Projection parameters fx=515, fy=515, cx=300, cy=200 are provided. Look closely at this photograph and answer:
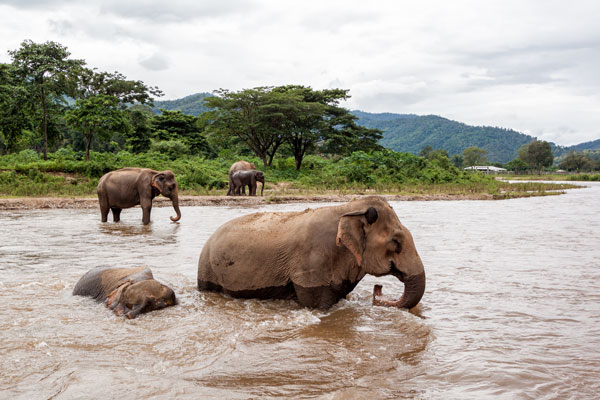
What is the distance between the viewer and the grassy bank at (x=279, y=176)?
25141 mm

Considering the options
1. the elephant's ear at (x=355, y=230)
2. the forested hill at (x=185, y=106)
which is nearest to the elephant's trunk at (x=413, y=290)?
the elephant's ear at (x=355, y=230)

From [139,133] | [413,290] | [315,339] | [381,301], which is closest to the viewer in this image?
[315,339]

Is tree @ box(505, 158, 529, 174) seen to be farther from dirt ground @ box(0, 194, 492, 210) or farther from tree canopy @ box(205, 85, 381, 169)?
dirt ground @ box(0, 194, 492, 210)

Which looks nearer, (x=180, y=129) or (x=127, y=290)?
(x=127, y=290)

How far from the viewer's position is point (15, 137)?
106ft

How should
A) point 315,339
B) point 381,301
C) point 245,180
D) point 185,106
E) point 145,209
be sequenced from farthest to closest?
point 185,106 < point 245,180 < point 145,209 < point 381,301 < point 315,339

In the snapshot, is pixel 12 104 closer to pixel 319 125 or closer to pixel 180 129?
pixel 180 129

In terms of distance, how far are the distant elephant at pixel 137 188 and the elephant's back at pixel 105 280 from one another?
26.0 feet

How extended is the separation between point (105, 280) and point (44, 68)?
27.3 m

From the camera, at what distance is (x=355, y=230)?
5.79 meters

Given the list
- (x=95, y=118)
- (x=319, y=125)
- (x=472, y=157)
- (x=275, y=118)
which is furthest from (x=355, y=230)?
(x=472, y=157)

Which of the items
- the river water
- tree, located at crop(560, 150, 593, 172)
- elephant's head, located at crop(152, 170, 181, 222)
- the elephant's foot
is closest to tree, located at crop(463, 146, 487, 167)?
tree, located at crop(560, 150, 593, 172)

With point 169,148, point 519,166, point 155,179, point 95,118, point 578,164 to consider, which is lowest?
point 155,179

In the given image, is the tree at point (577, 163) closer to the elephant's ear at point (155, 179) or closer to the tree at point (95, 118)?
the tree at point (95, 118)
